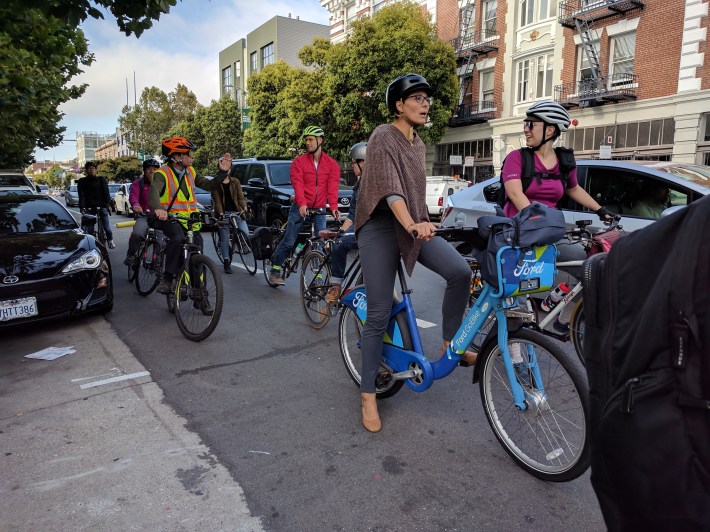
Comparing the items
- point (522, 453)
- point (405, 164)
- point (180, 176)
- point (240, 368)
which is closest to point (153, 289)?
point (180, 176)

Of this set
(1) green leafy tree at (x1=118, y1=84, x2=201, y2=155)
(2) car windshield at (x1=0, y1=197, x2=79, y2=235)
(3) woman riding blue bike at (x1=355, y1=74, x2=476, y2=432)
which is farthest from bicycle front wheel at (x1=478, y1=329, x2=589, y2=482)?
(1) green leafy tree at (x1=118, y1=84, x2=201, y2=155)

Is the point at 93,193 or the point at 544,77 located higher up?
the point at 544,77

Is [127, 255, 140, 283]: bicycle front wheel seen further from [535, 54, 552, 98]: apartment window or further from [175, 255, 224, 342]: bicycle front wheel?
[535, 54, 552, 98]: apartment window

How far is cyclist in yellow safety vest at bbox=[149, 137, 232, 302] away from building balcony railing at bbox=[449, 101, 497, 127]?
74.5 ft

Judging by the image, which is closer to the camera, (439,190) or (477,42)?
(439,190)

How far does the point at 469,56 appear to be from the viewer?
2658cm

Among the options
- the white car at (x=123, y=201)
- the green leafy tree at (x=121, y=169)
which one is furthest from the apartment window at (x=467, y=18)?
the green leafy tree at (x=121, y=169)

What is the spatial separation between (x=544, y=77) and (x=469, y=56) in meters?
4.58

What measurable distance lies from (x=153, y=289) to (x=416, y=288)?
3593 mm

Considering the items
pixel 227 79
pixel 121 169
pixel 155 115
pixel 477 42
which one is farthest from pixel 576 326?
pixel 121 169

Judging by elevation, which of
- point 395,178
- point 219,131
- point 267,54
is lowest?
point 395,178

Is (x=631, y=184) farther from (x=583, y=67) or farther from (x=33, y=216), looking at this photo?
(x=583, y=67)

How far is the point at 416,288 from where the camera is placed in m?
7.27

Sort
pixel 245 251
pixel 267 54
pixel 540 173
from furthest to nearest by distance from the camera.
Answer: pixel 267 54
pixel 245 251
pixel 540 173
